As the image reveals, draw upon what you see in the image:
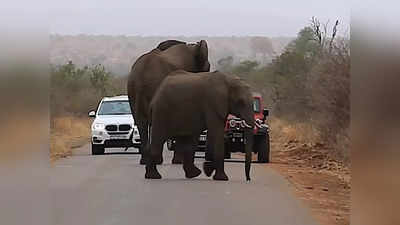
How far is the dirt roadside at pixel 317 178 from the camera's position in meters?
10.6

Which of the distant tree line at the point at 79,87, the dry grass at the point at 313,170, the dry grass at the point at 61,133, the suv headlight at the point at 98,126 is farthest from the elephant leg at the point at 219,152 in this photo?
the suv headlight at the point at 98,126

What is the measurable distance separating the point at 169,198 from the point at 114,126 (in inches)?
403

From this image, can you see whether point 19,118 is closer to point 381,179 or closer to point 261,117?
point 381,179

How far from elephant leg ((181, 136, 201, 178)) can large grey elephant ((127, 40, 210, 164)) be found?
1.42 feet

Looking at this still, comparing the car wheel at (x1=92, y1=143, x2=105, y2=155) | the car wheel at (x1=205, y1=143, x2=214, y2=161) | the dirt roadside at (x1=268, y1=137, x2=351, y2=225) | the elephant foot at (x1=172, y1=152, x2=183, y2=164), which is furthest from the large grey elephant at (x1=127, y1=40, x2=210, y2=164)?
the car wheel at (x1=92, y1=143, x2=105, y2=155)

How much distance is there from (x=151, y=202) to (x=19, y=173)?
266 inches

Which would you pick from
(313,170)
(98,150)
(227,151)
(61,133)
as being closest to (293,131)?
(313,170)

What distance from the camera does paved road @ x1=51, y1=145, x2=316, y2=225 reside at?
10.8 m

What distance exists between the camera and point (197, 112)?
50.4 ft

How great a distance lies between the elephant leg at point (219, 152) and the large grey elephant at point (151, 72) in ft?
3.33

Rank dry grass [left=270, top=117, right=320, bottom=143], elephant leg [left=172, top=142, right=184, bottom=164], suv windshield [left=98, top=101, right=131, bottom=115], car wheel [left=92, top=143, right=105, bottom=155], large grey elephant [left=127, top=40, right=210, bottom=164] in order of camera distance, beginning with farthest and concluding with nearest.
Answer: car wheel [left=92, top=143, right=105, bottom=155] < suv windshield [left=98, top=101, right=131, bottom=115] < large grey elephant [left=127, top=40, right=210, bottom=164] < elephant leg [left=172, top=142, right=184, bottom=164] < dry grass [left=270, top=117, right=320, bottom=143]

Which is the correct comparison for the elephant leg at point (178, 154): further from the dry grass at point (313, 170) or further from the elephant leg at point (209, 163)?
the dry grass at point (313, 170)

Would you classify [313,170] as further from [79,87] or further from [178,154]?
[79,87]

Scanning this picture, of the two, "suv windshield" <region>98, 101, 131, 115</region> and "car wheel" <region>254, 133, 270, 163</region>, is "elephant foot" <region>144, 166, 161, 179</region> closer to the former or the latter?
"car wheel" <region>254, 133, 270, 163</region>
